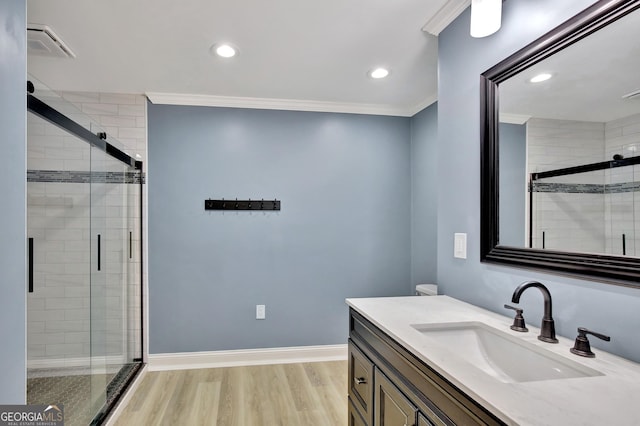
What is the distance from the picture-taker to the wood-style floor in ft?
7.35

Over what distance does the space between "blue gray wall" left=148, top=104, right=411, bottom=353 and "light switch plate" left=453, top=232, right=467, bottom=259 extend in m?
1.58

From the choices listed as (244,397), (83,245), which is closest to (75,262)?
(83,245)

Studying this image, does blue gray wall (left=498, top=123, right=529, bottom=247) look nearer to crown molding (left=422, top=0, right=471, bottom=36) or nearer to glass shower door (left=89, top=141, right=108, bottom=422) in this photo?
crown molding (left=422, top=0, right=471, bottom=36)

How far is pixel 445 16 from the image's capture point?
180 centimetres

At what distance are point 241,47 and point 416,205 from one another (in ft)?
6.94

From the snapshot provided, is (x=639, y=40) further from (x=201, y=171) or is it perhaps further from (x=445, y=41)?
(x=201, y=171)

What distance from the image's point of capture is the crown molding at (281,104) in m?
3.00

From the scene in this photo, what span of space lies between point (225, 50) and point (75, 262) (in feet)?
5.33

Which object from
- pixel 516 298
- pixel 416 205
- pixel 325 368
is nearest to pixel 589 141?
pixel 516 298

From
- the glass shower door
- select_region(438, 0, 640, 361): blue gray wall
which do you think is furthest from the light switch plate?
the glass shower door

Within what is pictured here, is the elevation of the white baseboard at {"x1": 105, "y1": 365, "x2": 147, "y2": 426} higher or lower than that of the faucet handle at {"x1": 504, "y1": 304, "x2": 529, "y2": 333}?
lower

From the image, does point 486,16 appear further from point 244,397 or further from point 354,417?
point 244,397

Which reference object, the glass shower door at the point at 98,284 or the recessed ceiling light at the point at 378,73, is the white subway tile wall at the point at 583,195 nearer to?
the recessed ceiling light at the point at 378,73

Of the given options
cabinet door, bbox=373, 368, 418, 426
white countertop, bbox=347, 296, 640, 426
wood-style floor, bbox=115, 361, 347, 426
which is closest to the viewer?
white countertop, bbox=347, 296, 640, 426
